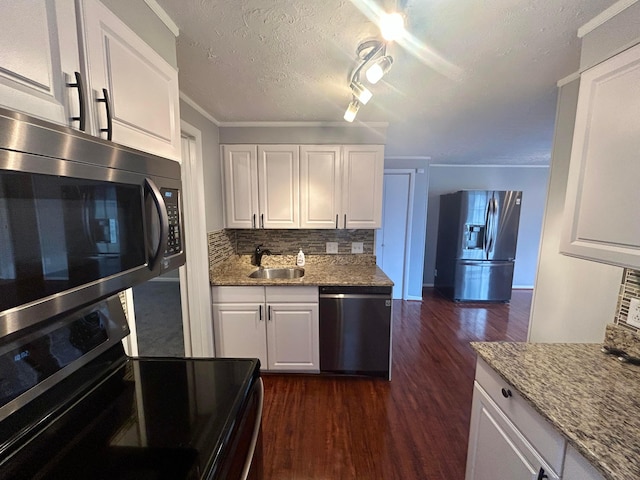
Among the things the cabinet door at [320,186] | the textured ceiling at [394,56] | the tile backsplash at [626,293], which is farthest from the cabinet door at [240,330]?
the tile backsplash at [626,293]

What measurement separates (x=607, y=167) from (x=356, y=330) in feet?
5.88

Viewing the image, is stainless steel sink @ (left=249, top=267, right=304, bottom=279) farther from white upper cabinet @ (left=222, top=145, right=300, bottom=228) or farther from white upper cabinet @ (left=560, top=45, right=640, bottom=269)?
white upper cabinet @ (left=560, top=45, right=640, bottom=269)

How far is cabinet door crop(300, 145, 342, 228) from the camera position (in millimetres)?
2445

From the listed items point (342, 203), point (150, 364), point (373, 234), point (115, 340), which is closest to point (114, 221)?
point (115, 340)

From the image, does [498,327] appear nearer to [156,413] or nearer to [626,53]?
[626,53]

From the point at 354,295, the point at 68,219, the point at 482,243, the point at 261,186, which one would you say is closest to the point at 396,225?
the point at 482,243

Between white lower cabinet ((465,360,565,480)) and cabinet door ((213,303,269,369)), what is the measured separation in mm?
1617

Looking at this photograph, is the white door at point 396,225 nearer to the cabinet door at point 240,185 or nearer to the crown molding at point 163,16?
the cabinet door at point 240,185

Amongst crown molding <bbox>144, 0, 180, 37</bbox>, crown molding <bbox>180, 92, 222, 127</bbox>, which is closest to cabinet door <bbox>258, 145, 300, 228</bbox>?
crown molding <bbox>180, 92, 222, 127</bbox>

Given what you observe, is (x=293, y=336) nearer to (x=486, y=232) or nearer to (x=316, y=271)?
(x=316, y=271)

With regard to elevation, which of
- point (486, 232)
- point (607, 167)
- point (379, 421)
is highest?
point (607, 167)

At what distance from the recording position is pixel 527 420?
908 mm

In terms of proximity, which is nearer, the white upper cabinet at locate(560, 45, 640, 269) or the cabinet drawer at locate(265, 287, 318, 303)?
the white upper cabinet at locate(560, 45, 640, 269)

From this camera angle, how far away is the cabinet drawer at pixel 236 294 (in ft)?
7.30
